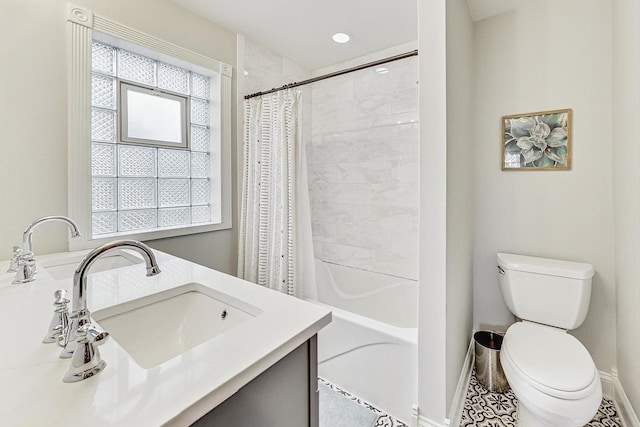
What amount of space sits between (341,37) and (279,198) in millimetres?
1517

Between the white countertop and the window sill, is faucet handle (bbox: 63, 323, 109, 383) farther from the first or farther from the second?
the window sill

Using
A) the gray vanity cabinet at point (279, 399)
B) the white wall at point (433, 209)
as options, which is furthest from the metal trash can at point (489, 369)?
the gray vanity cabinet at point (279, 399)

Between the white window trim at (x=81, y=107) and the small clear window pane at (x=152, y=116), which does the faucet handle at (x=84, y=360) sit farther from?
the small clear window pane at (x=152, y=116)

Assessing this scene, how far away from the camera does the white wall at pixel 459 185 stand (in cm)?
138

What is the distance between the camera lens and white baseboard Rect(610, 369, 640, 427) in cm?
141

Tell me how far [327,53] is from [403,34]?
0.72 metres

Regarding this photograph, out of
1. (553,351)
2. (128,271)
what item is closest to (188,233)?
(128,271)

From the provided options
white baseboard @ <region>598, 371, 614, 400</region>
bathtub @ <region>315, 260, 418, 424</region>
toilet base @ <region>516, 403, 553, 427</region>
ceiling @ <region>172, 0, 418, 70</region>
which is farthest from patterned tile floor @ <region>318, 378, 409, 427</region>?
ceiling @ <region>172, 0, 418, 70</region>

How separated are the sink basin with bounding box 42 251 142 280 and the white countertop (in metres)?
0.40

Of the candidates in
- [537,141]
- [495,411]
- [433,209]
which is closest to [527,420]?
[495,411]

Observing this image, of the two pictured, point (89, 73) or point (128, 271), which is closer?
point (128, 271)

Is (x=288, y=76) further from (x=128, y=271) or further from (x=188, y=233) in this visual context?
(x=128, y=271)

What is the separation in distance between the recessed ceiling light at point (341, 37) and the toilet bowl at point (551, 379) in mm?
2475

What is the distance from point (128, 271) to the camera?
1.25m
